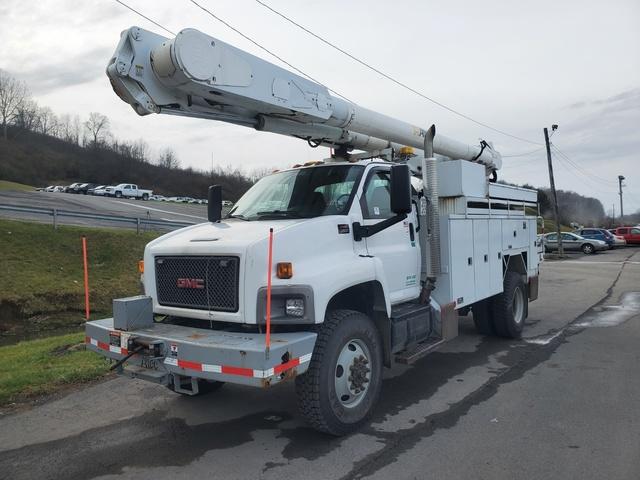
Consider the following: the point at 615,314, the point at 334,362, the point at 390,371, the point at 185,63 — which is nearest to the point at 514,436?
the point at 334,362

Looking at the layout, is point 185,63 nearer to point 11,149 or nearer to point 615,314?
point 615,314

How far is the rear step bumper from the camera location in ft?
12.1

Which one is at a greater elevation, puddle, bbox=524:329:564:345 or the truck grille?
the truck grille

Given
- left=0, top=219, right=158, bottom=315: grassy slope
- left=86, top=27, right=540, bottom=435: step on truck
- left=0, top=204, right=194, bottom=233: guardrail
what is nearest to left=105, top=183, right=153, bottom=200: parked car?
left=0, top=204, right=194, bottom=233: guardrail

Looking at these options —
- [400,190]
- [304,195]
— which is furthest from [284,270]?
[400,190]

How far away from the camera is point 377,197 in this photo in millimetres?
5402

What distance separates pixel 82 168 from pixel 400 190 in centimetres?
9539

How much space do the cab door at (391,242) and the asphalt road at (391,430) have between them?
47.2 inches

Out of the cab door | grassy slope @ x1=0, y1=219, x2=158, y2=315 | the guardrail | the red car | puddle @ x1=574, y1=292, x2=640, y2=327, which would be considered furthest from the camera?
the red car

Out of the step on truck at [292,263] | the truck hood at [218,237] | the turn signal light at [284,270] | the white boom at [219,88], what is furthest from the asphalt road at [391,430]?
the white boom at [219,88]

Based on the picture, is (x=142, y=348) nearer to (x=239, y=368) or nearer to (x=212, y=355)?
(x=212, y=355)

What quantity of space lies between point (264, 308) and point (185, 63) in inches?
84.4

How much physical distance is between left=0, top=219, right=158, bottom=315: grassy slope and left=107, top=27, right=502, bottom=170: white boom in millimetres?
10870

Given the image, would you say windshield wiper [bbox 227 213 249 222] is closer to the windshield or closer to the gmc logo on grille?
the windshield
